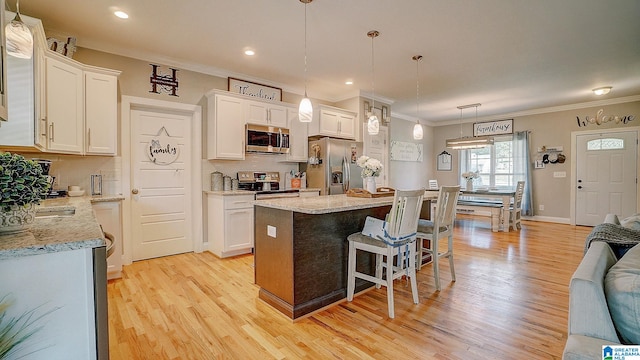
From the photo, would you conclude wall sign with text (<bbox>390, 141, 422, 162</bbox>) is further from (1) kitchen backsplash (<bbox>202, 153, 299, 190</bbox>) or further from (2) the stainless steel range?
(2) the stainless steel range

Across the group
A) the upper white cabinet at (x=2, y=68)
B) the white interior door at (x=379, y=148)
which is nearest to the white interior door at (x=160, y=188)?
the upper white cabinet at (x=2, y=68)

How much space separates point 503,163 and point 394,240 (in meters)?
6.65

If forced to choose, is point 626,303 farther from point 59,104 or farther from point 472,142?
point 472,142

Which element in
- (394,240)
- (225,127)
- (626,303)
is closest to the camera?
(626,303)

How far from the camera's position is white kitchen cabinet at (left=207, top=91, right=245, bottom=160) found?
406 centimetres

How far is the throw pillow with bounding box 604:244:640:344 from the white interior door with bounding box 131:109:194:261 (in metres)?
4.32

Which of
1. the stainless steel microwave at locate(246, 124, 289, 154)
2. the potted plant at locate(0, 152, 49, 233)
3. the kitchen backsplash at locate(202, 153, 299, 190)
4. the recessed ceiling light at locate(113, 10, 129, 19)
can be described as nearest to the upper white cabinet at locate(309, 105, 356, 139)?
the stainless steel microwave at locate(246, 124, 289, 154)

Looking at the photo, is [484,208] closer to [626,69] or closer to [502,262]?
[502,262]

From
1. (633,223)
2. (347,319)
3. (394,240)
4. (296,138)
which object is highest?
(296,138)

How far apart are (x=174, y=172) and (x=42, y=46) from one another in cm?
192

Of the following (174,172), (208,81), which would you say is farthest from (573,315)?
(208,81)

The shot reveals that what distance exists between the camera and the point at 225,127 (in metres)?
4.12

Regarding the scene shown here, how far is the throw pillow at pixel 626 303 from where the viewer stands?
937 millimetres

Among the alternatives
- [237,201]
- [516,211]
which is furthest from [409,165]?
[237,201]
